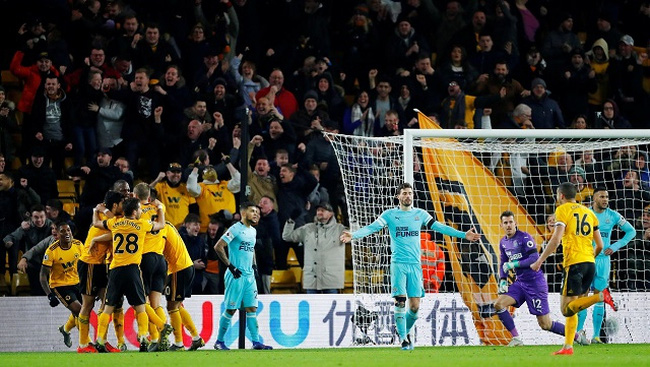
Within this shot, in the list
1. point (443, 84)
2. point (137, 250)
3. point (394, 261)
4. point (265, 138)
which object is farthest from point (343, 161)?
point (137, 250)

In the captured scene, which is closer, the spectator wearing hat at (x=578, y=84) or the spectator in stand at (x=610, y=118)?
the spectator in stand at (x=610, y=118)

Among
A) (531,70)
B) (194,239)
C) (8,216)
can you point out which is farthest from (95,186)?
(531,70)

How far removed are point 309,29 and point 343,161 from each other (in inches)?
143

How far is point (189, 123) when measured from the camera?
18203mm

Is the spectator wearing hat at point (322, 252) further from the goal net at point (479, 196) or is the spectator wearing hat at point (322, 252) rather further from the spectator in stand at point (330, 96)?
the spectator in stand at point (330, 96)

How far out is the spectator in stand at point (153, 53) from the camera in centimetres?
1912

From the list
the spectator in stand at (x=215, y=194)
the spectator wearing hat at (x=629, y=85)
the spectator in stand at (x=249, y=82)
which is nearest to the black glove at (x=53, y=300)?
the spectator in stand at (x=215, y=194)

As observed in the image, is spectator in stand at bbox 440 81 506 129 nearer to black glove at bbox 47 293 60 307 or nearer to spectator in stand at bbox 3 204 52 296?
spectator in stand at bbox 3 204 52 296

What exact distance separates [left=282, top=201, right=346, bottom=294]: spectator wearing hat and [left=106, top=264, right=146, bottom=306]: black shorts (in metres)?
4.17

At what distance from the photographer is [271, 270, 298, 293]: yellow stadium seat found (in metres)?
18.2

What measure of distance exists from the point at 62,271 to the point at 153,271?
8.04ft

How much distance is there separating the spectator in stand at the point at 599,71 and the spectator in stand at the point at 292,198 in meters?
6.00

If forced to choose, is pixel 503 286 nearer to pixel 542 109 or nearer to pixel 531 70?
pixel 542 109

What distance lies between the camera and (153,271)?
14.3 metres
